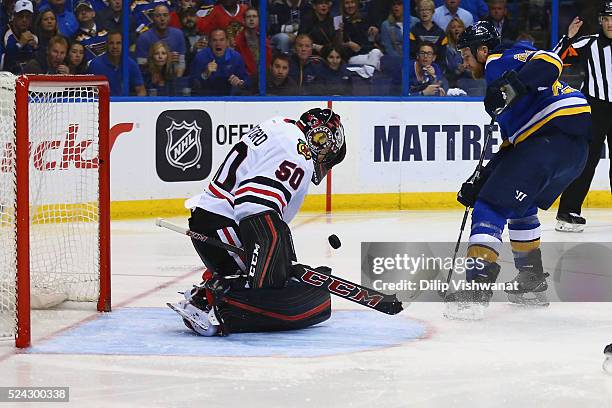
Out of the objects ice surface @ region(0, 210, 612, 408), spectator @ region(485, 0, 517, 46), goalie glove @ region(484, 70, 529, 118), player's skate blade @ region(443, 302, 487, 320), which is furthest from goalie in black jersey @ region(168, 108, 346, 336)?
spectator @ region(485, 0, 517, 46)

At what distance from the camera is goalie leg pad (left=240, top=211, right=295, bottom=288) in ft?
13.3

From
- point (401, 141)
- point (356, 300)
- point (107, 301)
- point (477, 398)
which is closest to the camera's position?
point (477, 398)

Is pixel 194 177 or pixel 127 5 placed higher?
pixel 127 5

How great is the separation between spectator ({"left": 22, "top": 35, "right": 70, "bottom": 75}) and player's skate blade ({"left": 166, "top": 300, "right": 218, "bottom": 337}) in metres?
3.55

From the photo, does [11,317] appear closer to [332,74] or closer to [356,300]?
[356,300]

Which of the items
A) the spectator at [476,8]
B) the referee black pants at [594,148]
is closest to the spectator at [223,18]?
the spectator at [476,8]

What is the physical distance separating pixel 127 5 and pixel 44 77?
3.49 metres

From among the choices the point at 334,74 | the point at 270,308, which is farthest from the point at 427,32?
the point at 270,308

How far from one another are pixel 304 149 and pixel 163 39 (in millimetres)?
4140

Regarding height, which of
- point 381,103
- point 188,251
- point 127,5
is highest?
point 127,5

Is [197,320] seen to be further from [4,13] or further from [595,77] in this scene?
[595,77]

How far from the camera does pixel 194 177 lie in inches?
312

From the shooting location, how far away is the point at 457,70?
28.6 feet

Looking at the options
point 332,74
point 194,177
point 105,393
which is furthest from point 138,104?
point 105,393
